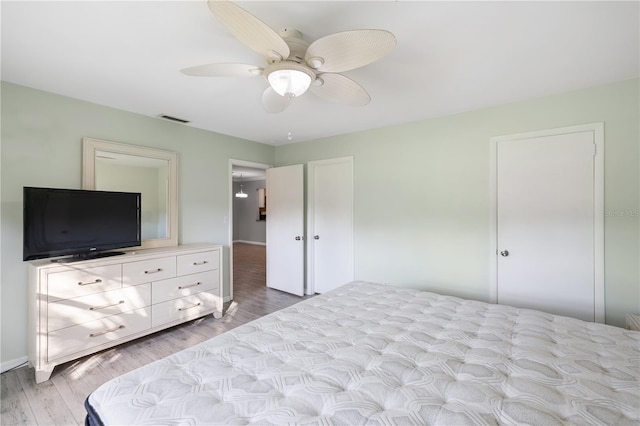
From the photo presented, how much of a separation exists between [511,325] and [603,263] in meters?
1.47

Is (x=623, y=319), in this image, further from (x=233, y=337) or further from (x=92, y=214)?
(x=92, y=214)

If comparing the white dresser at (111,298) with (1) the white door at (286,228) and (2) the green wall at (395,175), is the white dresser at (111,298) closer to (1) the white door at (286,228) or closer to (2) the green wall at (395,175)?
(2) the green wall at (395,175)

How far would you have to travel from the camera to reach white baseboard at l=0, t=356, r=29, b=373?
225 cm

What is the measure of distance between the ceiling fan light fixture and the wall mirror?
2260mm

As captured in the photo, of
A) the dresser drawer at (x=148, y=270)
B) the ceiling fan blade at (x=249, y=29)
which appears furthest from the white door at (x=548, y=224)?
the dresser drawer at (x=148, y=270)

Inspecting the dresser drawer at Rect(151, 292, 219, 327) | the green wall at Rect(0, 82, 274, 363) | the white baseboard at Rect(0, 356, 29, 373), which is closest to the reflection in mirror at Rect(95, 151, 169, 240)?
the green wall at Rect(0, 82, 274, 363)

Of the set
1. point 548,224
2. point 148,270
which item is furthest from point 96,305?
point 548,224

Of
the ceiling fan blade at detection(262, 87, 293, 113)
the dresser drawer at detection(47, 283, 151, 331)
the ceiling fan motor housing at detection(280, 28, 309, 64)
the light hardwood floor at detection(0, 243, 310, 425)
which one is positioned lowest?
the light hardwood floor at detection(0, 243, 310, 425)

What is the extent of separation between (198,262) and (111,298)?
868 millimetres

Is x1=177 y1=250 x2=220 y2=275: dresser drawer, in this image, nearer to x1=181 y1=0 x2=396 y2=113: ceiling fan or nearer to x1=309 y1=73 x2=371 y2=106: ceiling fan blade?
x1=181 y1=0 x2=396 y2=113: ceiling fan

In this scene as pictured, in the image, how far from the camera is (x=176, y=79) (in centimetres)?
226

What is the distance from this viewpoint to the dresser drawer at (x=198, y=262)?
9.96 ft

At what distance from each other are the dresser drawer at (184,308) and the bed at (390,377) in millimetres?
1771

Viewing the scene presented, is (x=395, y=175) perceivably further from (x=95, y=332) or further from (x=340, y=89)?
(x=95, y=332)
